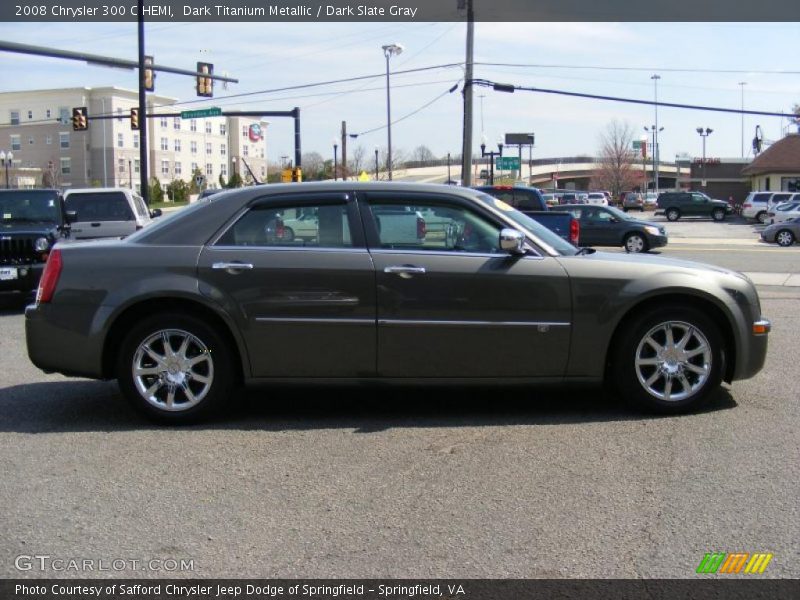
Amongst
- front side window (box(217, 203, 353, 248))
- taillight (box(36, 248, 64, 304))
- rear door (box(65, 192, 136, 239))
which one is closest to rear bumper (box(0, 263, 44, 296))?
rear door (box(65, 192, 136, 239))

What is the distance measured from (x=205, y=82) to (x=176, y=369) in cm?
2550

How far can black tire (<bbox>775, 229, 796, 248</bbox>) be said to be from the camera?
2955cm

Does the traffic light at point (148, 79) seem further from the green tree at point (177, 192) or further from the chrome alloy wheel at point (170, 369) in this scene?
the green tree at point (177, 192)

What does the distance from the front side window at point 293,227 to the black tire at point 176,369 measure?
0.68 m

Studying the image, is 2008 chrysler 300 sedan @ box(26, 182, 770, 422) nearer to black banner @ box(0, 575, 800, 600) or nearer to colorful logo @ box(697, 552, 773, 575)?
colorful logo @ box(697, 552, 773, 575)

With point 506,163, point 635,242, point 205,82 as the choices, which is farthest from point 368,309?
point 506,163

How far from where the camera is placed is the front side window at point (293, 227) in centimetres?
590

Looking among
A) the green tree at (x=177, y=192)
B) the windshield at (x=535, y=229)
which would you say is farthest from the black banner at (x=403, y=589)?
the green tree at (x=177, y=192)

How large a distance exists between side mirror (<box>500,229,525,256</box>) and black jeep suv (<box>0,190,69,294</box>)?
807 cm

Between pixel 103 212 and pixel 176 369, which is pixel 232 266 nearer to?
pixel 176 369

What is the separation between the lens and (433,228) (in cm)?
593

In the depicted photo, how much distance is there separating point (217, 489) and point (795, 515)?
295cm

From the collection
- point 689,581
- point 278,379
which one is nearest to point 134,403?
point 278,379

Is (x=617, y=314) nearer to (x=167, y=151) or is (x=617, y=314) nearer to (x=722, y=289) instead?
(x=722, y=289)
